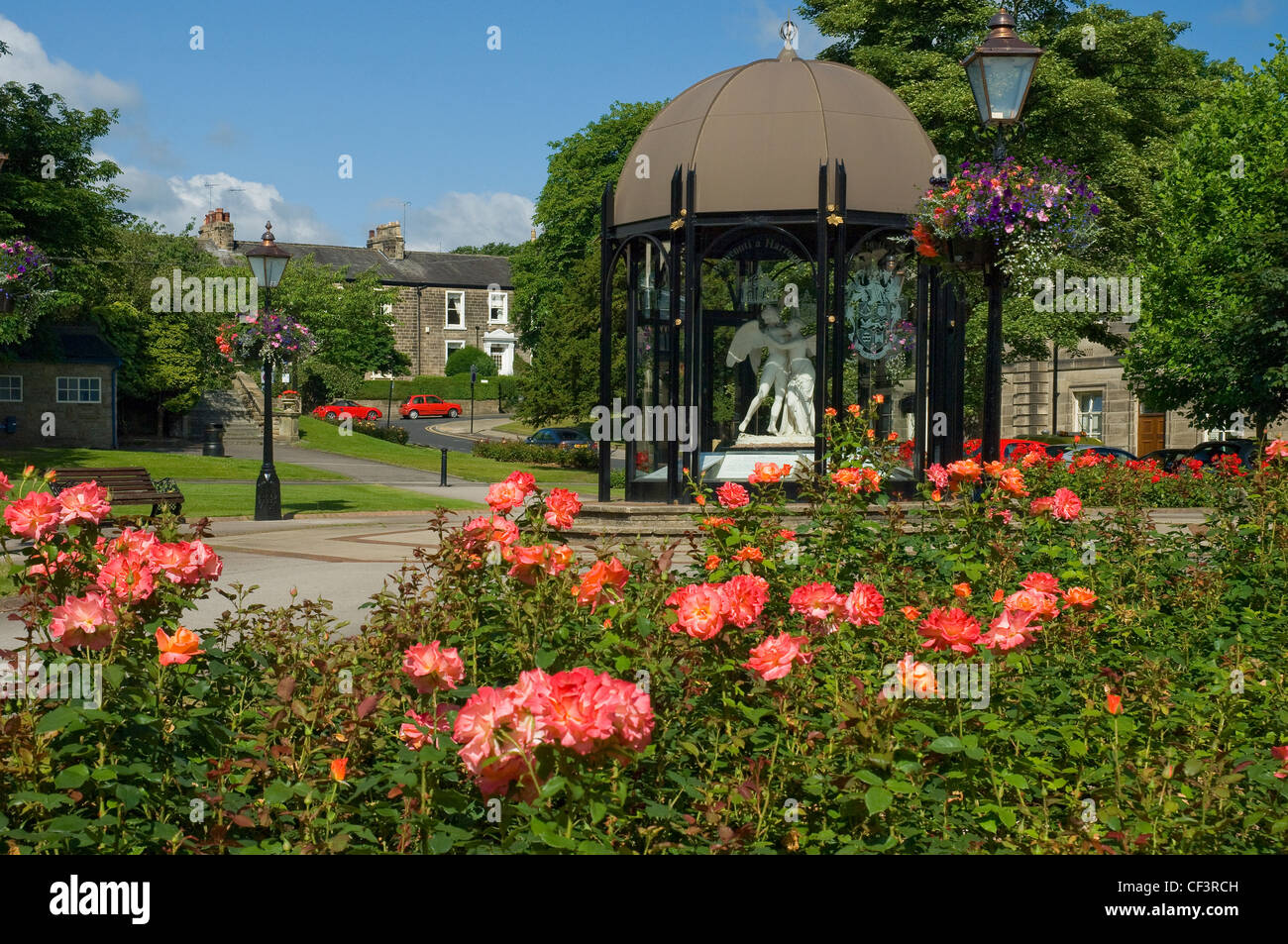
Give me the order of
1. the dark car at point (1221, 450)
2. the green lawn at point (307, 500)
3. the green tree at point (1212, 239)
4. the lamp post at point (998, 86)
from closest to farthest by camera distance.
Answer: the lamp post at point (998, 86) < the green lawn at point (307, 500) < the dark car at point (1221, 450) < the green tree at point (1212, 239)

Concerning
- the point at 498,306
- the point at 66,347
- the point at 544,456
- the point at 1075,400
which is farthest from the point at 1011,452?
the point at 498,306

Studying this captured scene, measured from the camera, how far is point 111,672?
140 inches

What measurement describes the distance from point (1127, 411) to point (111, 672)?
44.4 metres

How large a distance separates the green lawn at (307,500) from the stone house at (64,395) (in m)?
15.7

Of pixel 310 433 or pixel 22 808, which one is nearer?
pixel 22 808

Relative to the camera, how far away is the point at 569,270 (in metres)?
52.9

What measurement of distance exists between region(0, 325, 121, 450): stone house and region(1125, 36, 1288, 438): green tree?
35208 millimetres

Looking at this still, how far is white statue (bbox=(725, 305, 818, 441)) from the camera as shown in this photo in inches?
509

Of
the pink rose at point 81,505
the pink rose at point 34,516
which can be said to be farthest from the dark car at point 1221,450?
the pink rose at point 34,516

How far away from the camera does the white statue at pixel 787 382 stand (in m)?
12.9

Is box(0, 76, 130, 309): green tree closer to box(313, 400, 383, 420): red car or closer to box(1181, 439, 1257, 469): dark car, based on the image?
box(313, 400, 383, 420): red car

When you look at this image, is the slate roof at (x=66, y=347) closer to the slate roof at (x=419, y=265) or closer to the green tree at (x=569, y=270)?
the green tree at (x=569, y=270)
